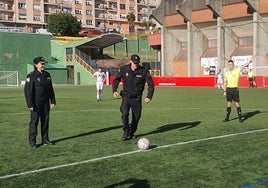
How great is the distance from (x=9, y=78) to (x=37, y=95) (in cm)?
5881

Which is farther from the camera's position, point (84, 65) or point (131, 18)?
point (131, 18)

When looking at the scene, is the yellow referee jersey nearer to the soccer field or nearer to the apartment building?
the soccer field

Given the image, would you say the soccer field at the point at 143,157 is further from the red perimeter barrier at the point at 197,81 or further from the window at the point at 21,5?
the window at the point at 21,5

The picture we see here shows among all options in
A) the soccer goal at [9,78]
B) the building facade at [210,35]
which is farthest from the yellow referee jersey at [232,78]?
the soccer goal at [9,78]

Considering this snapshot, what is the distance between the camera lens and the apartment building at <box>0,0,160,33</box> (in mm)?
111825

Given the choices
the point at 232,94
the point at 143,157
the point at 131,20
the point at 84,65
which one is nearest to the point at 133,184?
the point at 143,157

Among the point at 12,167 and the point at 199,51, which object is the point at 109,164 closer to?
the point at 12,167

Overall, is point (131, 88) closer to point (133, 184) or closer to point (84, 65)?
point (133, 184)

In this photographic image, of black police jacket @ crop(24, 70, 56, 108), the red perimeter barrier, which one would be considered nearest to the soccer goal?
the red perimeter barrier

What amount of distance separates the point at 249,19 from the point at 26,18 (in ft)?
234

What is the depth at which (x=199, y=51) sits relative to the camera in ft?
211

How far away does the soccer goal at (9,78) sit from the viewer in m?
65.8

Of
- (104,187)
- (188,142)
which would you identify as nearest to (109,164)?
(104,187)

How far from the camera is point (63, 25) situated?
95.2 meters
